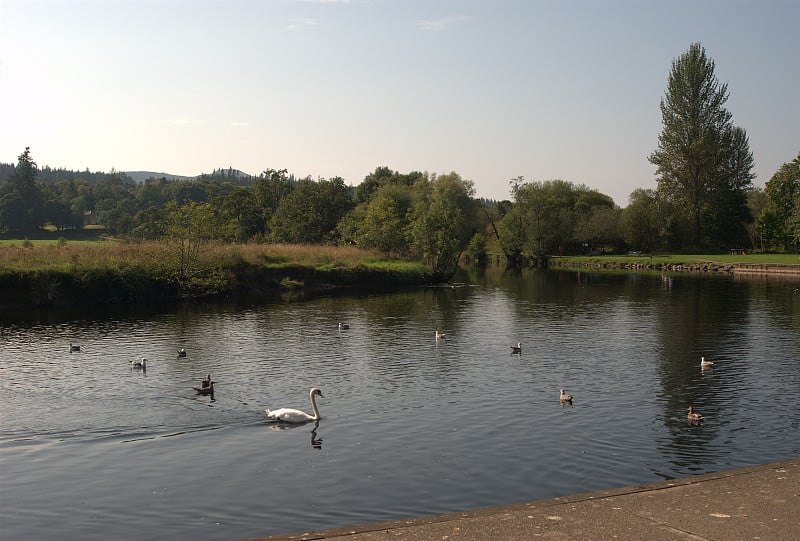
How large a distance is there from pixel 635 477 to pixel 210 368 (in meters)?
19.7

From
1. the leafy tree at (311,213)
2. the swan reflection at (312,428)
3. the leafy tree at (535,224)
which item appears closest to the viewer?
the swan reflection at (312,428)

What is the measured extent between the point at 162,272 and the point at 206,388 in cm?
3809

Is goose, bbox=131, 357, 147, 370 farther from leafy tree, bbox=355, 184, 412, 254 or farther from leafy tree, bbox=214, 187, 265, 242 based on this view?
leafy tree, bbox=214, 187, 265, 242

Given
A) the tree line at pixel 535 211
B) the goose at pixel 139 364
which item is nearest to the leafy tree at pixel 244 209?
the tree line at pixel 535 211

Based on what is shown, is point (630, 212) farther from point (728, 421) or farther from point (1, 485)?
point (1, 485)

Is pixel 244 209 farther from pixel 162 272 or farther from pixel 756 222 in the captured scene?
pixel 756 222

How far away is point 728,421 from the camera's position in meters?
22.2

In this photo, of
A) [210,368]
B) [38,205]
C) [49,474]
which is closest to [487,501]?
[49,474]

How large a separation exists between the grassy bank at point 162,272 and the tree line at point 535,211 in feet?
22.3

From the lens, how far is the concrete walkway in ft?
34.5

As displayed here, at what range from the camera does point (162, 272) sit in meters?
61.1

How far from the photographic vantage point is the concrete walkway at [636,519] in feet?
34.5

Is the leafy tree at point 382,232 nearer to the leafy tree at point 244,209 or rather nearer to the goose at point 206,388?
the leafy tree at point 244,209

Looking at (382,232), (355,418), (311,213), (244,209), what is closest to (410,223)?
(382,232)
